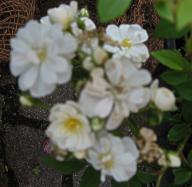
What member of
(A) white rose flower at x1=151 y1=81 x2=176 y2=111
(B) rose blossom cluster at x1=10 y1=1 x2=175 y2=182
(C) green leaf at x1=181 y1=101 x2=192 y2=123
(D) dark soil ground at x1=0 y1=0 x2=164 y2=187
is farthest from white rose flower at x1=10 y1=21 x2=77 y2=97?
(D) dark soil ground at x1=0 y1=0 x2=164 y2=187

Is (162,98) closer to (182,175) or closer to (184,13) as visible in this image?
(184,13)

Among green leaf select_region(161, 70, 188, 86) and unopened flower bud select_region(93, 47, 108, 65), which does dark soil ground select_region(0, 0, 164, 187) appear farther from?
unopened flower bud select_region(93, 47, 108, 65)

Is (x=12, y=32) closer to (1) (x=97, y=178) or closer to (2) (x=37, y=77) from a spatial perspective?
(1) (x=97, y=178)

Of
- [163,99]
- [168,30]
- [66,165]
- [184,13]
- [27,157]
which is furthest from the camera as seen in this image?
[27,157]

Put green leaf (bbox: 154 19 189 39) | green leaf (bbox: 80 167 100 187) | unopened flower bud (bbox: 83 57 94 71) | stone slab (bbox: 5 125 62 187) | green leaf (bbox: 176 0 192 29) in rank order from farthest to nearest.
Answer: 1. stone slab (bbox: 5 125 62 187)
2. green leaf (bbox: 80 167 100 187)
3. green leaf (bbox: 154 19 189 39)
4. unopened flower bud (bbox: 83 57 94 71)
5. green leaf (bbox: 176 0 192 29)

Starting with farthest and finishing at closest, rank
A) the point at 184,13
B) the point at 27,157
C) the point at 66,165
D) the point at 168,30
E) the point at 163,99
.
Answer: the point at 27,157 → the point at 66,165 → the point at 168,30 → the point at 163,99 → the point at 184,13

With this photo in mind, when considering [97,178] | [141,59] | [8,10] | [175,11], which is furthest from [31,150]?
[175,11]

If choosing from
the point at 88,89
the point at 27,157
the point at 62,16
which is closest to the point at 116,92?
the point at 88,89
